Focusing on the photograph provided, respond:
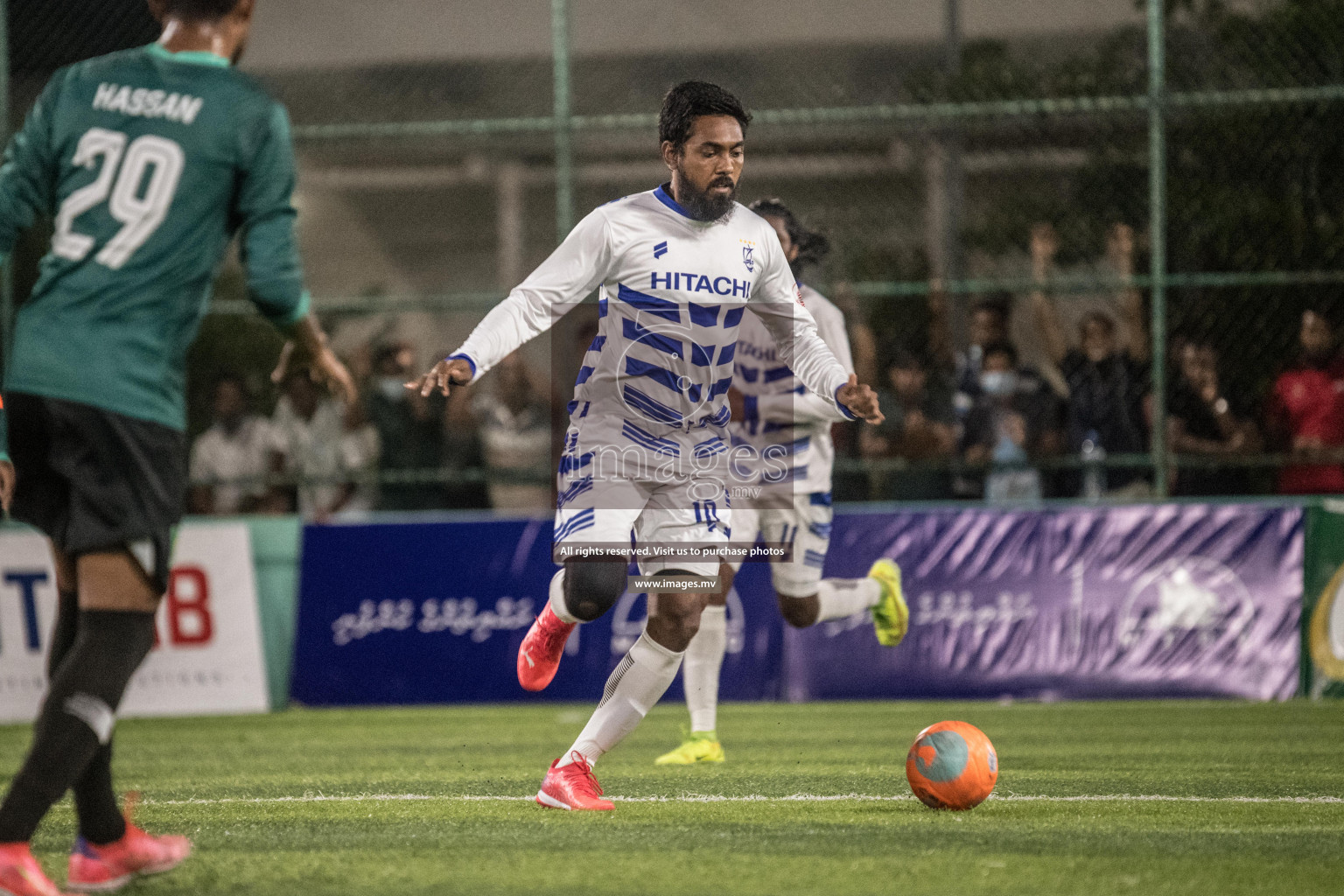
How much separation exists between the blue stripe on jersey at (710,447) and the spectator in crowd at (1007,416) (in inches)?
226

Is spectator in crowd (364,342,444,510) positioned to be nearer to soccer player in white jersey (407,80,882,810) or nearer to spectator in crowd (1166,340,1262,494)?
spectator in crowd (1166,340,1262,494)

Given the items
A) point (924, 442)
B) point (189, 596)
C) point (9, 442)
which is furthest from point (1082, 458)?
point (9, 442)

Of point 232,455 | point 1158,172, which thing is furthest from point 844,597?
point 232,455

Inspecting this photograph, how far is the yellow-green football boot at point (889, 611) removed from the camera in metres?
8.95

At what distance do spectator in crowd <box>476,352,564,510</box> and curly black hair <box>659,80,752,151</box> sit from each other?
242 inches

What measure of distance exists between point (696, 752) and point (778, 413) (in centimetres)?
189

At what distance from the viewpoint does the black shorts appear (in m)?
3.74

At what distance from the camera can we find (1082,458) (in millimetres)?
11203

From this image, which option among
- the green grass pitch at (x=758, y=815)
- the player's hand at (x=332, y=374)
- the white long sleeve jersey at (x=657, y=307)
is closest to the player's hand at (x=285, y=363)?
the player's hand at (x=332, y=374)

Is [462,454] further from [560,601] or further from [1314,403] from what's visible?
[560,601]

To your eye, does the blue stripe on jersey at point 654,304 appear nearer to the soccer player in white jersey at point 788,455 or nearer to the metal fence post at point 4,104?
the soccer player in white jersey at point 788,455

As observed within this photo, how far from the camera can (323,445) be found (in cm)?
1191

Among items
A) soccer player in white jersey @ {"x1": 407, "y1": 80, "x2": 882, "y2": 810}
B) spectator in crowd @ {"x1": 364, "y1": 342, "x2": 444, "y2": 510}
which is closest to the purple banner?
spectator in crowd @ {"x1": 364, "y1": 342, "x2": 444, "y2": 510}

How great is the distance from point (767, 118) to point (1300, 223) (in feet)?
12.1
